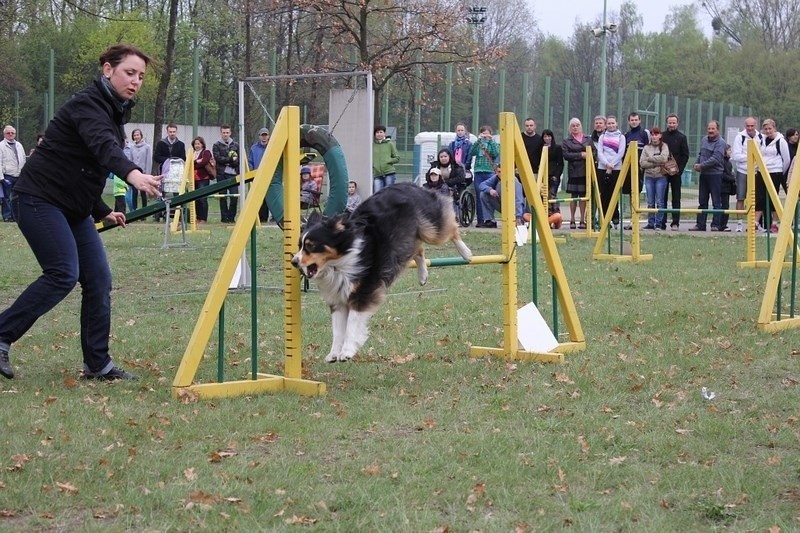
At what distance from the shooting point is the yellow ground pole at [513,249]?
686 centimetres

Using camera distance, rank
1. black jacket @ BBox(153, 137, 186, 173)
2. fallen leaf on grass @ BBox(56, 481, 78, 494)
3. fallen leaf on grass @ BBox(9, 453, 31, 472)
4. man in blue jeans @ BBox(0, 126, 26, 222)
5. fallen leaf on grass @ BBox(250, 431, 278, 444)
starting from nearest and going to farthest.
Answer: fallen leaf on grass @ BBox(56, 481, 78, 494), fallen leaf on grass @ BBox(9, 453, 31, 472), fallen leaf on grass @ BBox(250, 431, 278, 444), man in blue jeans @ BBox(0, 126, 26, 222), black jacket @ BBox(153, 137, 186, 173)

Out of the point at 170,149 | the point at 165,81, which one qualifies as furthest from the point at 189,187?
the point at 165,81

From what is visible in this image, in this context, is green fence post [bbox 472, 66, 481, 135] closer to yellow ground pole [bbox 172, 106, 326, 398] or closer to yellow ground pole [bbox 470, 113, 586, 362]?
yellow ground pole [bbox 470, 113, 586, 362]

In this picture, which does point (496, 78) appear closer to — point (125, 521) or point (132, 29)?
point (132, 29)

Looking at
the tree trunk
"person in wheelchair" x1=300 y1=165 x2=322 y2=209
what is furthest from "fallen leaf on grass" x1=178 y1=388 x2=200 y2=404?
the tree trunk

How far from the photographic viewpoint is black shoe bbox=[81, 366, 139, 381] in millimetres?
6199

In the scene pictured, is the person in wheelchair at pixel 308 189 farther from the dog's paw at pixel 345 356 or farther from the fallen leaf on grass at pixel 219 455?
the fallen leaf on grass at pixel 219 455

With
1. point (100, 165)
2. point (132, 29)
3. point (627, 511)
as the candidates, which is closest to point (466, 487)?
point (627, 511)

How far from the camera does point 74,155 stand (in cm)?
577

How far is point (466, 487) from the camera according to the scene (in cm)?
411

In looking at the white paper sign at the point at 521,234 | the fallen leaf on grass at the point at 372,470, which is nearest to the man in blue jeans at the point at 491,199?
the white paper sign at the point at 521,234

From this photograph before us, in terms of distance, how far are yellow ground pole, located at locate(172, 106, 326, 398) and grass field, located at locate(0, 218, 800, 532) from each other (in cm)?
20

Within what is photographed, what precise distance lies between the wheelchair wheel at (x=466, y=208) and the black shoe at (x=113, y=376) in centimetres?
1351

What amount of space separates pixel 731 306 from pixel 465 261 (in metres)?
3.56
